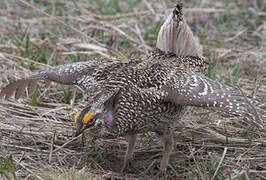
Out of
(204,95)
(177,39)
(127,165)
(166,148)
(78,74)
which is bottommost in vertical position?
(127,165)

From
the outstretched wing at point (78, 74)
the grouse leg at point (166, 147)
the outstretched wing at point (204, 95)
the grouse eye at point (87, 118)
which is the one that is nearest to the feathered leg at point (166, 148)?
the grouse leg at point (166, 147)

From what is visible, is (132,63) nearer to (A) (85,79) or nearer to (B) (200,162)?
(A) (85,79)

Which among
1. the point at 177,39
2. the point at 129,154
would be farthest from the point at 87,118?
the point at 177,39

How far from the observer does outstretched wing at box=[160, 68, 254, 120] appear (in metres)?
3.96

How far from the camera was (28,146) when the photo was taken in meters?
4.76

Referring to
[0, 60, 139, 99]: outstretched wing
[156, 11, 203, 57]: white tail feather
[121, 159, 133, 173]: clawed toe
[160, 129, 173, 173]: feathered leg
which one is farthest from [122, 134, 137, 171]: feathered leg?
[156, 11, 203, 57]: white tail feather

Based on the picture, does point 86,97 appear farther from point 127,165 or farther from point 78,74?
point 127,165

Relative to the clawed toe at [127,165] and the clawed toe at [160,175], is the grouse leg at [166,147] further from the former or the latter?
the clawed toe at [127,165]

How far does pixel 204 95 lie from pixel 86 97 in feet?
6.22

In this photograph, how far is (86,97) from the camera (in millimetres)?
5543

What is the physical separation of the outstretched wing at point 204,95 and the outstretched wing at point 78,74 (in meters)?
0.51

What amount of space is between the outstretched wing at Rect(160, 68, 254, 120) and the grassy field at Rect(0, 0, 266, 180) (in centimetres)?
25

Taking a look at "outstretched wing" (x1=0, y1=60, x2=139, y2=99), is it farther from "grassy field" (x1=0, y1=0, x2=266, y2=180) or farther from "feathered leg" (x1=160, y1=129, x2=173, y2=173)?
"feathered leg" (x1=160, y1=129, x2=173, y2=173)

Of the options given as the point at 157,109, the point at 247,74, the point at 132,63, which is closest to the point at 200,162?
the point at 157,109
